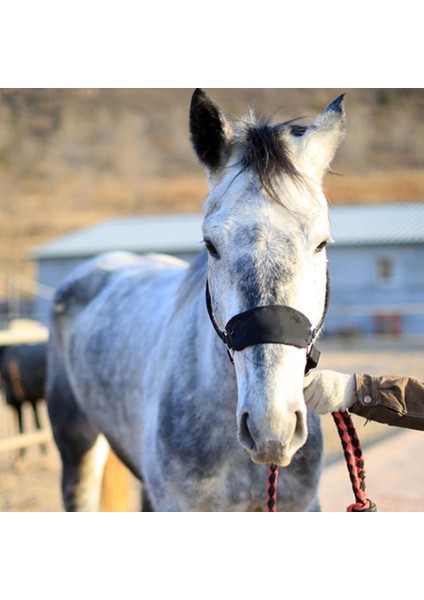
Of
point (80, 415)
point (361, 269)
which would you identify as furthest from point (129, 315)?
point (361, 269)

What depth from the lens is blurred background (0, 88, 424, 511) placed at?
1973cm

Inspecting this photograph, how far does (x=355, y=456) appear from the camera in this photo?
77.3 inches

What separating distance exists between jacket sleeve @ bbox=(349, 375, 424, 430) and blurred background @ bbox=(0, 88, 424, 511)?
1573 centimetres

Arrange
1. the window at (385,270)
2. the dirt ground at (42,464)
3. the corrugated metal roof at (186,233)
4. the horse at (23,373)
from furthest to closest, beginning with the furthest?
the corrugated metal roof at (186,233), the window at (385,270), the horse at (23,373), the dirt ground at (42,464)

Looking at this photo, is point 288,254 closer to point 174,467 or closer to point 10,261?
point 174,467

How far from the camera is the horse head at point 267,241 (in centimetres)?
159

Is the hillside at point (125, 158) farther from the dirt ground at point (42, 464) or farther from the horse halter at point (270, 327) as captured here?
the horse halter at point (270, 327)

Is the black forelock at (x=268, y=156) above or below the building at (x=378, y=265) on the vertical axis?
above

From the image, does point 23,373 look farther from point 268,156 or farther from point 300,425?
point 300,425

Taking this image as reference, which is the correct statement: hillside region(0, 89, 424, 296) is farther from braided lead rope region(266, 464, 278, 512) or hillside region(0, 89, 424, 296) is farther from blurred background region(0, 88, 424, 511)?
braided lead rope region(266, 464, 278, 512)

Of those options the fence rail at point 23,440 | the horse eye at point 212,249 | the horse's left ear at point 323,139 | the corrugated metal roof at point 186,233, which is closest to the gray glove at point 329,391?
the horse eye at point 212,249

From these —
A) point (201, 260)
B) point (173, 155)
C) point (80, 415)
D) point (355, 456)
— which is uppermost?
point (173, 155)
